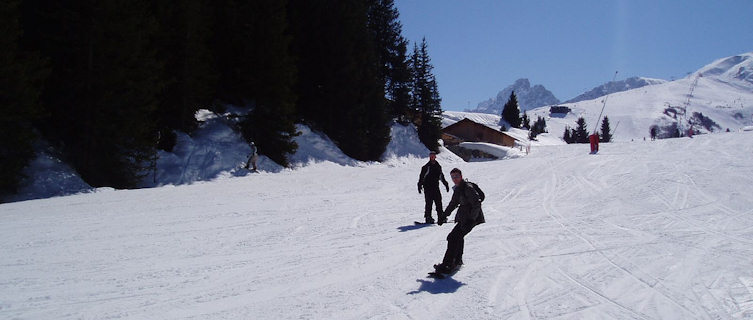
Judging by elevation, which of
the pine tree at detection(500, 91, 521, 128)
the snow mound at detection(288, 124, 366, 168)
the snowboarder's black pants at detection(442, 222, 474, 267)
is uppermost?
the pine tree at detection(500, 91, 521, 128)

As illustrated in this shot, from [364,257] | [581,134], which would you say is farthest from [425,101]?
[581,134]

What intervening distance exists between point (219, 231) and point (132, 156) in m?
8.54

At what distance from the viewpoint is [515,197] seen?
15.7 metres

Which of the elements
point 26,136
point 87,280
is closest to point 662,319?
point 87,280

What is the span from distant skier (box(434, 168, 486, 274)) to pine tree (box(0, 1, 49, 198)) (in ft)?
43.7

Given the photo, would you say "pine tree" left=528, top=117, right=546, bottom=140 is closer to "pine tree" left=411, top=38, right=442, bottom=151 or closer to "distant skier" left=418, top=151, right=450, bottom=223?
"pine tree" left=411, top=38, right=442, bottom=151

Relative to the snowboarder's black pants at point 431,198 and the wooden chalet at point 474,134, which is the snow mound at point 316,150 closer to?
the snowboarder's black pants at point 431,198

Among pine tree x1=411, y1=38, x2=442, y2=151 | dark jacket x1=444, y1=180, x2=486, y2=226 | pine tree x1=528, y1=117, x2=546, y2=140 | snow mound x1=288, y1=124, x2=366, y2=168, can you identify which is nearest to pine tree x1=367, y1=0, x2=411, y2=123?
pine tree x1=411, y1=38, x2=442, y2=151

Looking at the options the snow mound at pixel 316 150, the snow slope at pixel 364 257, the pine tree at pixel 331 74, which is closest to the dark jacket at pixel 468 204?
the snow slope at pixel 364 257

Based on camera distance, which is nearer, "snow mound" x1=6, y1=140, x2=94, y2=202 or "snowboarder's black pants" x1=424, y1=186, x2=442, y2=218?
"snowboarder's black pants" x1=424, y1=186, x2=442, y2=218

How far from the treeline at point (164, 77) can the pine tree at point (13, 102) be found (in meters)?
0.03

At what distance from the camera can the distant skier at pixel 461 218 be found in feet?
21.9

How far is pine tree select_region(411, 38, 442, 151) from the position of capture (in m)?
42.1

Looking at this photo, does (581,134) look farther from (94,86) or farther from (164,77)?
(94,86)
